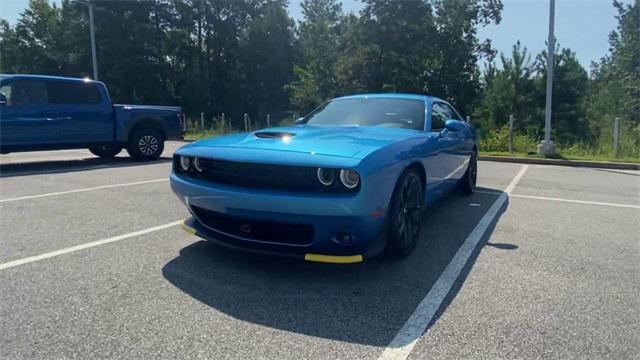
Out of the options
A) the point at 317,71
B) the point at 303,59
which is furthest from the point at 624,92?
the point at 303,59

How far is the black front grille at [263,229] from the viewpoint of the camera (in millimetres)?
3186

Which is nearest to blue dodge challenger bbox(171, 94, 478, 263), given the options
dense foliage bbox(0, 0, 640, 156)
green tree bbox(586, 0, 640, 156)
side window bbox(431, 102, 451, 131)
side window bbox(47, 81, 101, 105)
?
side window bbox(431, 102, 451, 131)

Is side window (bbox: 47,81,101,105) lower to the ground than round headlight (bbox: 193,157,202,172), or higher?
higher

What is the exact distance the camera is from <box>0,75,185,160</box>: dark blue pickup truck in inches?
349

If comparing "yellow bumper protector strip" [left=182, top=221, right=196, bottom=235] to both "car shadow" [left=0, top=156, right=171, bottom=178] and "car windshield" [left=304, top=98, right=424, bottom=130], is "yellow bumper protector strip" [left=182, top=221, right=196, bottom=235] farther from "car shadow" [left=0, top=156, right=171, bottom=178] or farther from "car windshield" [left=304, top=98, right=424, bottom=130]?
"car shadow" [left=0, top=156, right=171, bottom=178]

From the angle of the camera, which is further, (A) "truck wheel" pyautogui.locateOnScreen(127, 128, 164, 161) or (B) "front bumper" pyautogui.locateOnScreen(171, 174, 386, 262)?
(A) "truck wheel" pyautogui.locateOnScreen(127, 128, 164, 161)

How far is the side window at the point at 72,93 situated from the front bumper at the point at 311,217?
7629 mm

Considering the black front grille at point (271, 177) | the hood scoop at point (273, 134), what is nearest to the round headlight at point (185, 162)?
the black front grille at point (271, 177)

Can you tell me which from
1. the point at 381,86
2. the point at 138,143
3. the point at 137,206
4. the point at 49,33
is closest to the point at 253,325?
the point at 137,206

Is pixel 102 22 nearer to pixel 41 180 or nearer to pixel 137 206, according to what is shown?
pixel 41 180

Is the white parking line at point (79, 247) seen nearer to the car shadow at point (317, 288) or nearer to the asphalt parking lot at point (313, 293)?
the asphalt parking lot at point (313, 293)

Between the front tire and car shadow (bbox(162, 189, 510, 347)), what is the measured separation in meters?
0.13

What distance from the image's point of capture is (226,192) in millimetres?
3281

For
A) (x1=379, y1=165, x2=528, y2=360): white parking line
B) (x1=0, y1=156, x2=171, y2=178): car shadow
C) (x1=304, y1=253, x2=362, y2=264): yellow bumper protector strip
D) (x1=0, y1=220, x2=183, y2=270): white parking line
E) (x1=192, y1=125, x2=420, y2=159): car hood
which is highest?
(x1=192, y1=125, x2=420, y2=159): car hood
